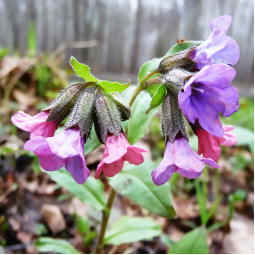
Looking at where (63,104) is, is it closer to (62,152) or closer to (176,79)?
(62,152)

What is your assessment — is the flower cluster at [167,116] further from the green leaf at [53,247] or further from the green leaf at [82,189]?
the green leaf at [53,247]

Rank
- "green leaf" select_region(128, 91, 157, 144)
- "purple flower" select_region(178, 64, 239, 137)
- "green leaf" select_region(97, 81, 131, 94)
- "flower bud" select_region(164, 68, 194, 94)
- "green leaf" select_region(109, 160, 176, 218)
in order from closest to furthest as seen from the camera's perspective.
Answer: "purple flower" select_region(178, 64, 239, 137)
"flower bud" select_region(164, 68, 194, 94)
"green leaf" select_region(97, 81, 131, 94)
"green leaf" select_region(109, 160, 176, 218)
"green leaf" select_region(128, 91, 157, 144)

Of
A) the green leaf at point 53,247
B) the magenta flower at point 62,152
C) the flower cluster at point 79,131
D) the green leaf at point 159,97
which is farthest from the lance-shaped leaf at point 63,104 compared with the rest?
the green leaf at point 53,247

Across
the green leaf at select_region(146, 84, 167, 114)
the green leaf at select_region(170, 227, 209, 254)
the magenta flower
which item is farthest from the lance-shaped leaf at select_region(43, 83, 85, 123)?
the green leaf at select_region(170, 227, 209, 254)

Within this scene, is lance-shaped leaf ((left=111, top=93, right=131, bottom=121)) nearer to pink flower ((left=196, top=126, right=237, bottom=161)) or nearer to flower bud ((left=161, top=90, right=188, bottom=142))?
flower bud ((left=161, top=90, right=188, bottom=142))

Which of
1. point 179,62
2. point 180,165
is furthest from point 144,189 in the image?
point 179,62

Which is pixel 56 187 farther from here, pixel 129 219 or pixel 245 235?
pixel 245 235

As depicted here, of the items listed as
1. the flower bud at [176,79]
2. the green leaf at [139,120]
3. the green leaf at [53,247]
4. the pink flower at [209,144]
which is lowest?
the green leaf at [53,247]
